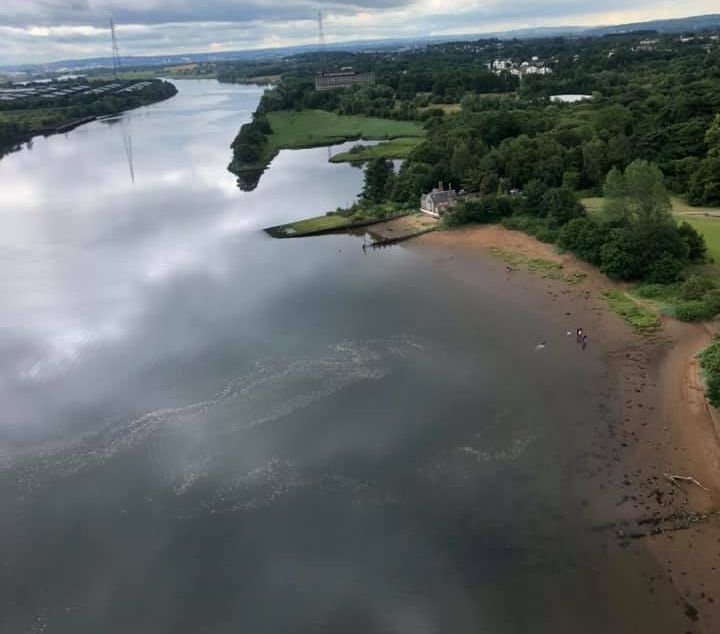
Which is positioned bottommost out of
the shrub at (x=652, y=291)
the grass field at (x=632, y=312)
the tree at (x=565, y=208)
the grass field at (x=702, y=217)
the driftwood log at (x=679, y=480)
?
the driftwood log at (x=679, y=480)

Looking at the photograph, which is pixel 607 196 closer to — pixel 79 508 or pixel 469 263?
pixel 469 263

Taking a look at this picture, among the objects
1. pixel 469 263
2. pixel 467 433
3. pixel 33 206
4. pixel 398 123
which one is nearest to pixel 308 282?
pixel 469 263

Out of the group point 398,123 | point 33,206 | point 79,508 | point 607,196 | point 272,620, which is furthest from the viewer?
point 398,123

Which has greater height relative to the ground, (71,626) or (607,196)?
(607,196)

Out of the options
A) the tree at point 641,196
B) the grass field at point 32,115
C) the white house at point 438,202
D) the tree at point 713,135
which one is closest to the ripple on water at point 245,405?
→ the tree at point 641,196

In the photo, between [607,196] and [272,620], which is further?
[607,196]

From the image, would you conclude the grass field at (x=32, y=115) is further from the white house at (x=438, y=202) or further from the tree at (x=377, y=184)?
the white house at (x=438, y=202)

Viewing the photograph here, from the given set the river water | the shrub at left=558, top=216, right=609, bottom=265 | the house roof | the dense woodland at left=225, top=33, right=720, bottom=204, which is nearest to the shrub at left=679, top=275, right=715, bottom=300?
the shrub at left=558, top=216, right=609, bottom=265
